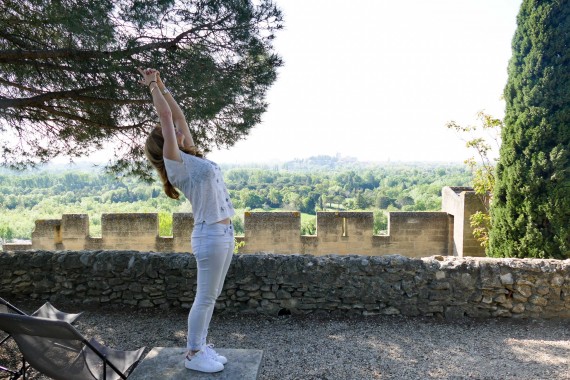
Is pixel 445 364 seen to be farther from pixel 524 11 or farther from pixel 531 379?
pixel 524 11

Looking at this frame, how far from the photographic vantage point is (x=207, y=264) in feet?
9.11

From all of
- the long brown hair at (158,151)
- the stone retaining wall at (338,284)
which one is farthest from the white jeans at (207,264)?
the stone retaining wall at (338,284)

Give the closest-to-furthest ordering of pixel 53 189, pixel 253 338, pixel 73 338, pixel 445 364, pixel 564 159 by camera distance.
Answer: pixel 73 338
pixel 445 364
pixel 253 338
pixel 564 159
pixel 53 189

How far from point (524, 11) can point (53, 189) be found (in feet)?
78.8

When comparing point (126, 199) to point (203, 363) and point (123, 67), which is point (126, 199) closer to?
point (123, 67)

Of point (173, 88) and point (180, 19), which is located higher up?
point (180, 19)

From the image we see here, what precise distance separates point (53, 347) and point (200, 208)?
137cm

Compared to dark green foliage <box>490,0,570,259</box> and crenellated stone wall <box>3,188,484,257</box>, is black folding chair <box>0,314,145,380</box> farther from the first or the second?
crenellated stone wall <box>3,188,484,257</box>

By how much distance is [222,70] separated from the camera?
5.62 meters

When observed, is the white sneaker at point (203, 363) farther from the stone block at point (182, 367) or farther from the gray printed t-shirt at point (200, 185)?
the gray printed t-shirt at point (200, 185)

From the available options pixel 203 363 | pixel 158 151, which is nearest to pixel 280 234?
pixel 203 363

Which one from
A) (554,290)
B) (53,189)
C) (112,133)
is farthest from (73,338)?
(53,189)

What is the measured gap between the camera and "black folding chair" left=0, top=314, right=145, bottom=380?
2.82m

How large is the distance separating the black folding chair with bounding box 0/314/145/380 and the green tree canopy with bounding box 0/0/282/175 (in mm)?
2876
